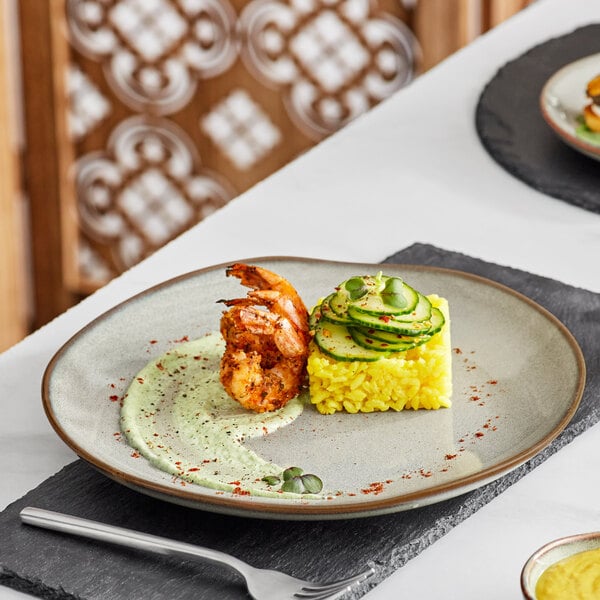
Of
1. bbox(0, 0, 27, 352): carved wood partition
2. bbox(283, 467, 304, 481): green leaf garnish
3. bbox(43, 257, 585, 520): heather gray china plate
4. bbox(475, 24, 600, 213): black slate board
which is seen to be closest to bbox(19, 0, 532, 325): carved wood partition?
bbox(0, 0, 27, 352): carved wood partition

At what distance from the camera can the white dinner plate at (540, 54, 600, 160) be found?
1827 millimetres

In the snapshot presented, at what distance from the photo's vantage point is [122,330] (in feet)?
4.52

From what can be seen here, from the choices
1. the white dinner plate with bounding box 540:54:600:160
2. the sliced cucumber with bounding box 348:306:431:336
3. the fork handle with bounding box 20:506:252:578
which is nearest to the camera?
the fork handle with bounding box 20:506:252:578

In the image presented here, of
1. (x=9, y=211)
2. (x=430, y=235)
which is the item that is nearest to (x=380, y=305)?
(x=430, y=235)

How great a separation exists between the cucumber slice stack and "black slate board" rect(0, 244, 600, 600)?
165 mm

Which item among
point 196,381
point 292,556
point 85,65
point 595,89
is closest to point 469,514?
point 292,556

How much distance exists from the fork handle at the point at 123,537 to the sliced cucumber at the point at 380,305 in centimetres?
30

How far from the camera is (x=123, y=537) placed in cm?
109

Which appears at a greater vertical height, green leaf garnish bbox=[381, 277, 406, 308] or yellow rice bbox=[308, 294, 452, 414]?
green leaf garnish bbox=[381, 277, 406, 308]

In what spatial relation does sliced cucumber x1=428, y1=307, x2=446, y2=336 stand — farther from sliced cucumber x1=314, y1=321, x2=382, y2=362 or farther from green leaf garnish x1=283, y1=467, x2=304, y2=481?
green leaf garnish x1=283, y1=467, x2=304, y2=481

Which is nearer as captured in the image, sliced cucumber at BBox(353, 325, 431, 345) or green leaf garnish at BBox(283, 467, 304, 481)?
green leaf garnish at BBox(283, 467, 304, 481)

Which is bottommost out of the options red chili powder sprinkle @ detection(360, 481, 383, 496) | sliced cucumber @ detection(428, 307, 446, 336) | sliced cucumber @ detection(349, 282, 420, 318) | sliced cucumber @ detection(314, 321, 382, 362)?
red chili powder sprinkle @ detection(360, 481, 383, 496)

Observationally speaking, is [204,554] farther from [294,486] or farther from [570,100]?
[570,100]

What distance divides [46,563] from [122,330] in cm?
35
